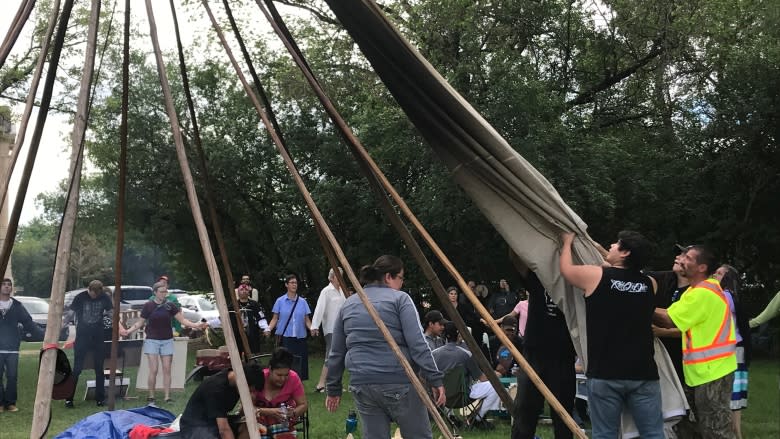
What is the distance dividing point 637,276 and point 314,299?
1568cm

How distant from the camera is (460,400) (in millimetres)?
8539

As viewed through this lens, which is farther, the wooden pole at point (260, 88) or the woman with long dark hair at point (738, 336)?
the woman with long dark hair at point (738, 336)

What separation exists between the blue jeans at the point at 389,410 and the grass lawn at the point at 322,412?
3.07 m

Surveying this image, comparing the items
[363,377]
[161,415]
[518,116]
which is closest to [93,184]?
[518,116]

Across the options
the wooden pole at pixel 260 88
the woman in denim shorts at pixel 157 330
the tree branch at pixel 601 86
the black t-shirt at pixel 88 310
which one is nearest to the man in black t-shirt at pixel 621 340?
the wooden pole at pixel 260 88

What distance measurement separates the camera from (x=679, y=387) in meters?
4.78

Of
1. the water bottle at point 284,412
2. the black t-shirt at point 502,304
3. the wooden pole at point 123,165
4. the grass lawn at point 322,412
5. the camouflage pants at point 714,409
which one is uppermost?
the wooden pole at point 123,165

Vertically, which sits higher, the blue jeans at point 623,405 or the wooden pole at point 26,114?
the wooden pole at point 26,114

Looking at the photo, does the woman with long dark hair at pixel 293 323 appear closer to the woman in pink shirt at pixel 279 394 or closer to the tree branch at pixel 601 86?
the woman in pink shirt at pixel 279 394

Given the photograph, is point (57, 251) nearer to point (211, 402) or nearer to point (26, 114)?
point (26, 114)

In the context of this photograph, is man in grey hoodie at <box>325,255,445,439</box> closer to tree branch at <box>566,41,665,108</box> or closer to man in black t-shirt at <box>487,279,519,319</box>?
man in black t-shirt at <box>487,279,519,319</box>

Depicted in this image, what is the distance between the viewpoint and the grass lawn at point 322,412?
803 centimetres

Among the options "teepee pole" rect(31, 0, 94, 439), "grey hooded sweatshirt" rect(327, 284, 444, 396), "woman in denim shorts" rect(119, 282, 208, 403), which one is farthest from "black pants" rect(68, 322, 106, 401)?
"grey hooded sweatshirt" rect(327, 284, 444, 396)

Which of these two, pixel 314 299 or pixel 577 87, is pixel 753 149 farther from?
pixel 314 299
